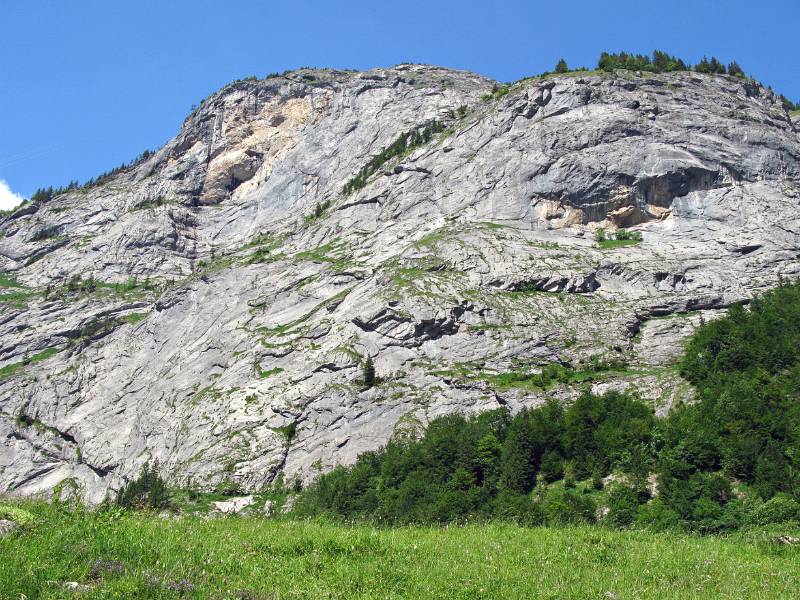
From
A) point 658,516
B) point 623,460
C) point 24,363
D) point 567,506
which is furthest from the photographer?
point 24,363

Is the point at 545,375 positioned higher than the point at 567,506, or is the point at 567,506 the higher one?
the point at 545,375

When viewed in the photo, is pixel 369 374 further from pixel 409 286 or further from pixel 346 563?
pixel 346 563

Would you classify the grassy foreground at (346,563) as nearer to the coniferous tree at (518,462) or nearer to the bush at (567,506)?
the bush at (567,506)

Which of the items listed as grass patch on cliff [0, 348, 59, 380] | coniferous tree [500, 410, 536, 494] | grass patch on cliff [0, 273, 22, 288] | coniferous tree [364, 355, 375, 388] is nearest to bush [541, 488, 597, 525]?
coniferous tree [500, 410, 536, 494]

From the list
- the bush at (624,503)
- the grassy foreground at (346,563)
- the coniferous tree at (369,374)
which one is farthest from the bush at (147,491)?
the grassy foreground at (346,563)

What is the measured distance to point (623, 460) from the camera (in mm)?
36688

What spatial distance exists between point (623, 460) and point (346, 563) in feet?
95.9

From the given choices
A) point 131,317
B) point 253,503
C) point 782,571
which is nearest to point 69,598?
point 782,571

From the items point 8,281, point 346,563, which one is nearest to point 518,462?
point 346,563

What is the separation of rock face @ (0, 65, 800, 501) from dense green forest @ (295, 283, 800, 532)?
4.34m

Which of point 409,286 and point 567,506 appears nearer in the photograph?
point 567,506

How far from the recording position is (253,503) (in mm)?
45750

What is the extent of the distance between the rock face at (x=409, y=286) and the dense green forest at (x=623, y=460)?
4.34 m

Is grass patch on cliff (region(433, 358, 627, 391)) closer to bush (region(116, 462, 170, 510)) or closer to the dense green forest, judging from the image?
the dense green forest
